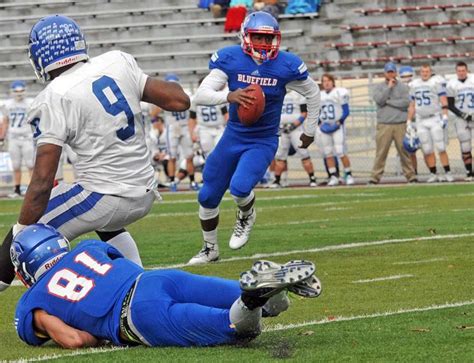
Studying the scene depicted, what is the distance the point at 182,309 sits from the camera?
5.12 m

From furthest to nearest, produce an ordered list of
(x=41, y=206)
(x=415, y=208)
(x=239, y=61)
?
(x=415, y=208)
(x=239, y=61)
(x=41, y=206)

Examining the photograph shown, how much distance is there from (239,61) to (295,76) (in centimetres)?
43

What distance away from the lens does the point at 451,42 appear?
23.6 metres

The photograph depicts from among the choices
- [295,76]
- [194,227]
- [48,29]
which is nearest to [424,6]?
[194,227]

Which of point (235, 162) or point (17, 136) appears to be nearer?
point (235, 162)

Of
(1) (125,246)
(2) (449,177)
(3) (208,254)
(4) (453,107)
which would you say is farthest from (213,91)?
(4) (453,107)

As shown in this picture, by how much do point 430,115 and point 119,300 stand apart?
1406cm

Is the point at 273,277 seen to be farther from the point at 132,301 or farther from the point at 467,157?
the point at 467,157

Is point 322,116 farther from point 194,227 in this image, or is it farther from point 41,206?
point 41,206

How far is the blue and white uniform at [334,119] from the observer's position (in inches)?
754

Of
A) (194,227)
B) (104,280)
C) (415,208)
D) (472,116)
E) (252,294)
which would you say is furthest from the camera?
(472,116)

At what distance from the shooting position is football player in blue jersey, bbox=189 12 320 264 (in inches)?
361

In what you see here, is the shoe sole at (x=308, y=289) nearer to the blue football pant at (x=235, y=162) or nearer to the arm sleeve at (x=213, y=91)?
the arm sleeve at (x=213, y=91)

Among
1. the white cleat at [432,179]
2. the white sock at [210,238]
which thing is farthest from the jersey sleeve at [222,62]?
the white cleat at [432,179]
